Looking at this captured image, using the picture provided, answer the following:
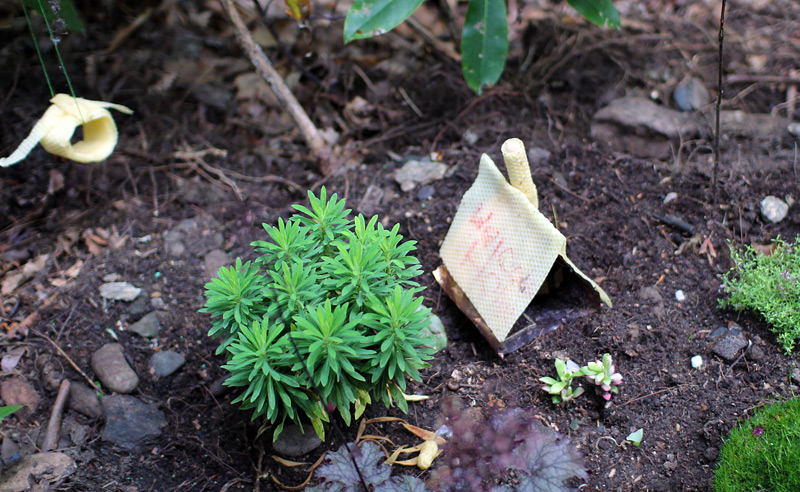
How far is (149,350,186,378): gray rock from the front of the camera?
208 centimetres

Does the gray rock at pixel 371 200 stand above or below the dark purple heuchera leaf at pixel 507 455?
above

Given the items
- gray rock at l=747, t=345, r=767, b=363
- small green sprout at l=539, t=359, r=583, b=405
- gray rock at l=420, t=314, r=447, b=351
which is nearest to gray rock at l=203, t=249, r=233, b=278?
gray rock at l=420, t=314, r=447, b=351

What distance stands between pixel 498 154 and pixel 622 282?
83 centimetres

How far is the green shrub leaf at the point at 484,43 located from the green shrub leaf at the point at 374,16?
0.28 meters

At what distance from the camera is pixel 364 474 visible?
1.60m

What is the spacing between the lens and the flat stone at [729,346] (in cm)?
193

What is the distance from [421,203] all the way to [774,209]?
1.41 m

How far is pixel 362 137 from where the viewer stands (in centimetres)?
300

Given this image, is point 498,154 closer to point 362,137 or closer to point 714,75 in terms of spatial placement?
point 362,137

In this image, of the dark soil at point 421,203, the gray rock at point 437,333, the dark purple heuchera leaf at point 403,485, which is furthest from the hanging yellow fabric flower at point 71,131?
the dark purple heuchera leaf at point 403,485

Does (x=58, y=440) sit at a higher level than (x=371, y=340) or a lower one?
lower

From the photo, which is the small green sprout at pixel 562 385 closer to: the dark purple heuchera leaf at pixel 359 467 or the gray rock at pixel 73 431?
the dark purple heuchera leaf at pixel 359 467

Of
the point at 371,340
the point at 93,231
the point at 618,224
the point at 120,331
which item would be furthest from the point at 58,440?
the point at 618,224

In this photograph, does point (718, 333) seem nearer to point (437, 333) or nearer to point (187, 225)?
point (437, 333)
